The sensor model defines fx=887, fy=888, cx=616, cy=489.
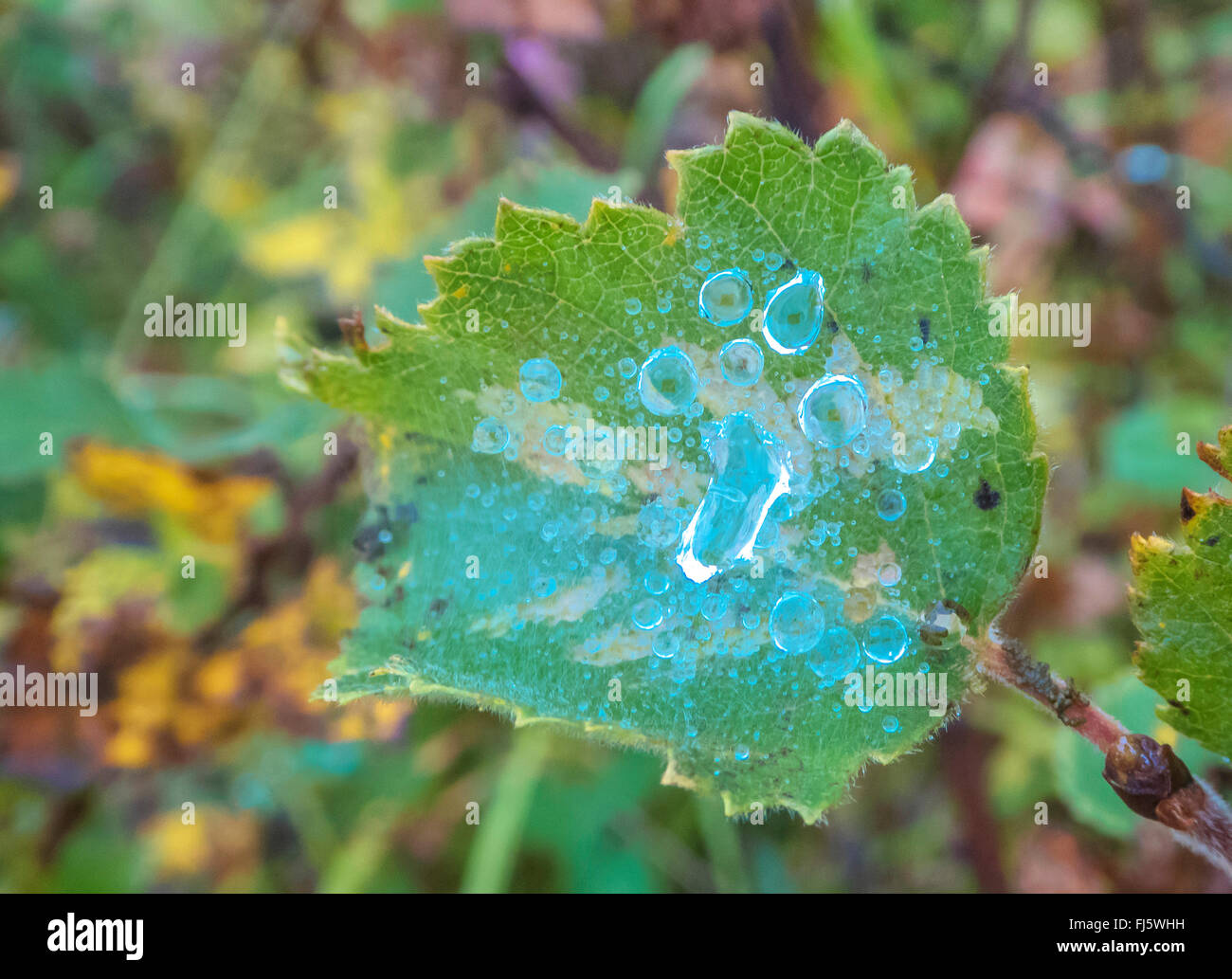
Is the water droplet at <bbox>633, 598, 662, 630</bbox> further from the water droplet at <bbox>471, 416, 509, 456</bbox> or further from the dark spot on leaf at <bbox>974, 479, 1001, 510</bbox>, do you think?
the dark spot on leaf at <bbox>974, 479, 1001, 510</bbox>

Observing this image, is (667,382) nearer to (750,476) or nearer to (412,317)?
(750,476)

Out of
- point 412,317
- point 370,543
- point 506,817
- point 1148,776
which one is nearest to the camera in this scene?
point 1148,776

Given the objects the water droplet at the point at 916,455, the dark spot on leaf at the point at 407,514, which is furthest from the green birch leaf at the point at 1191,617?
the dark spot on leaf at the point at 407,514

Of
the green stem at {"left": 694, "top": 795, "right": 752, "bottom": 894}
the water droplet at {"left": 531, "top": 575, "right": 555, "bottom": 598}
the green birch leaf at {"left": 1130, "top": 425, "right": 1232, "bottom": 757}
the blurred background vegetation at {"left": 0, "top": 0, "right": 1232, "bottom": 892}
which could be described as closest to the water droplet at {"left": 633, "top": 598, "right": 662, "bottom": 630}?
the water droplet at {"left": 531, "top": 575, "right": 555, "bottom": 598}

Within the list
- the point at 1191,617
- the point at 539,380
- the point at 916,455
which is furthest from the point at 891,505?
the point at 539,380

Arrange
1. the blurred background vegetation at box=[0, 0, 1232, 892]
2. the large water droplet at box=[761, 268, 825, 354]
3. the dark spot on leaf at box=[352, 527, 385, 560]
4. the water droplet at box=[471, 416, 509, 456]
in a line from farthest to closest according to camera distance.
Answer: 1. the blurred background vegetation at box=[0, 0, 1232, 892]
2. the dark spot on leaf at box=[352, 527, 385, 560]
3. the water droplet at box=[471, 416, 509, 456]
4. the large water droplet at box=[761, 268, 825, 354]

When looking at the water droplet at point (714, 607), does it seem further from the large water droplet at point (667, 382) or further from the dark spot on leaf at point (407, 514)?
the dark spot on leaf at point (407, 514)

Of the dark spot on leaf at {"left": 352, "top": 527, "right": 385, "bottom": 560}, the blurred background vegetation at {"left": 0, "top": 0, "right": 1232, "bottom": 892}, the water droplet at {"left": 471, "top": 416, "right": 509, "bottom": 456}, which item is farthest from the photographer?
the blurred background vegetation at {"left": 0, "top": 0, "right": 1232, "bottom": 892}
